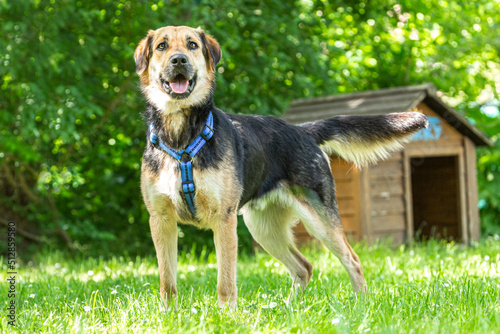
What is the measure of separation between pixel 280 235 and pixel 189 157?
1411 mm

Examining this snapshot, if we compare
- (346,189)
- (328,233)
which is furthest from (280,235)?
(346,189)

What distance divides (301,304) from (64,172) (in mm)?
5798

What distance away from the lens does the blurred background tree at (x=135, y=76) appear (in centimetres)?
794

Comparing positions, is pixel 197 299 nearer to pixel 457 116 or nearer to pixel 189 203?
pixel 189 203

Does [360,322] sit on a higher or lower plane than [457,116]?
lower

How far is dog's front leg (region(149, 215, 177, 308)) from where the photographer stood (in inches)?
156

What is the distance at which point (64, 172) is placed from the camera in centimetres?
852

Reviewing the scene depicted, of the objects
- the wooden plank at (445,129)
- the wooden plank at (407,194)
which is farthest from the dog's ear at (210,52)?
the wooden plank at (445,129)

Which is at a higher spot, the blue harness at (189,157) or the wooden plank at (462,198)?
the blue harness at (189,157)

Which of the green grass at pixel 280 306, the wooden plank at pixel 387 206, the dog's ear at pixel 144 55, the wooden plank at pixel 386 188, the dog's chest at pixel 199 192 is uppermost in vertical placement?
the dog's ear at pixel 144 55

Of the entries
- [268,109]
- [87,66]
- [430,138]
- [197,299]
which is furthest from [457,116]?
[197,299]

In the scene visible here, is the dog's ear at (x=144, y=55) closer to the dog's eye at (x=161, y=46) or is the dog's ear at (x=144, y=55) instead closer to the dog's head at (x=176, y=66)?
the dog's head at (x=176, y=66)

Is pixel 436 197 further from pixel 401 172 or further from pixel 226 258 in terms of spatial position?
pixel 226 258

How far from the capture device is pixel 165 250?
157 inches
